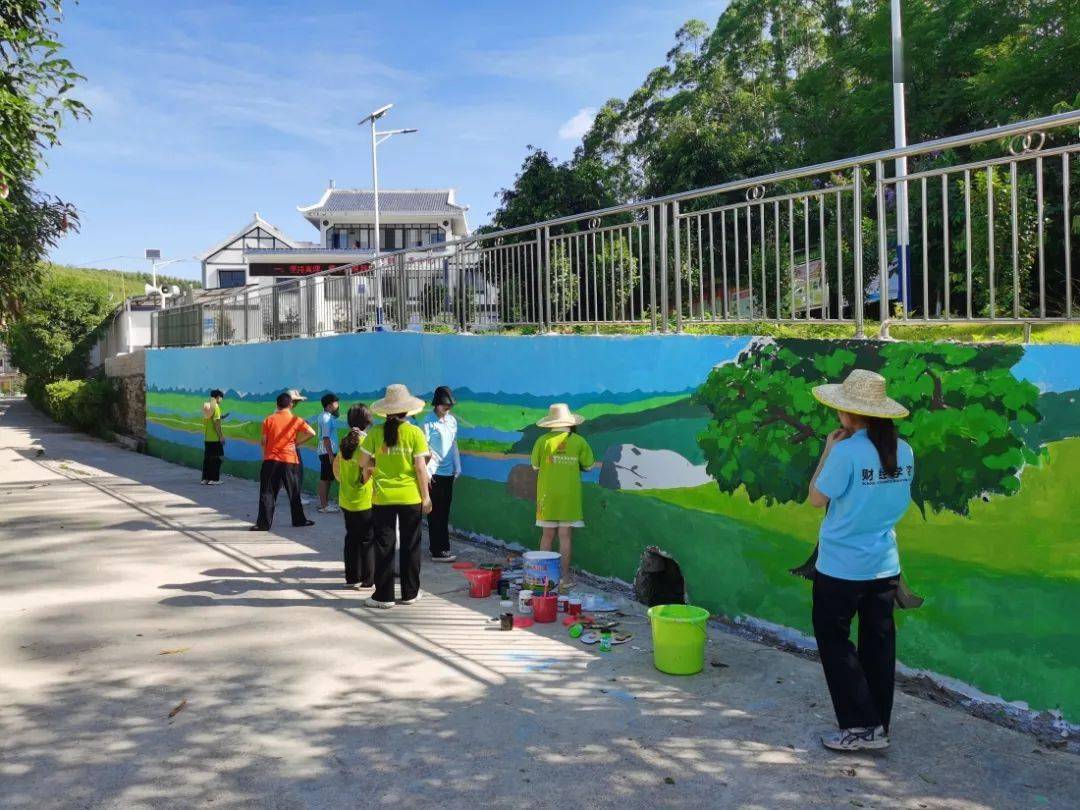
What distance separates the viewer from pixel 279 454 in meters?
10.3

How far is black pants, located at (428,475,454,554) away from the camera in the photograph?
8781 mm

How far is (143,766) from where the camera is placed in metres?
4.17

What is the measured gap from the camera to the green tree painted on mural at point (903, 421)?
470cm

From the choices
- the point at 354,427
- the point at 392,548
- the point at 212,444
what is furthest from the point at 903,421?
the point at 212,444

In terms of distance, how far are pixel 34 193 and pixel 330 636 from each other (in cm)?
1048

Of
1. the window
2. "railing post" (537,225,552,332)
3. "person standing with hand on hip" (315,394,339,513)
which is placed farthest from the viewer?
the window

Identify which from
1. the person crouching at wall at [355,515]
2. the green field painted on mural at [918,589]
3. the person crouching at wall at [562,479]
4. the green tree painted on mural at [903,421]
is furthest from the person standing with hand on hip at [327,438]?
the green tree painted on mural at [903,421]

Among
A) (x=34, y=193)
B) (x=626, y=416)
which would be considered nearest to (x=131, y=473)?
(x=34, y=193)

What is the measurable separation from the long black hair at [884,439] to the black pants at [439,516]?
5.29 metres

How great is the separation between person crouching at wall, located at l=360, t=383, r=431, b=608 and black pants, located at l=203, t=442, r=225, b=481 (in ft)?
31.4

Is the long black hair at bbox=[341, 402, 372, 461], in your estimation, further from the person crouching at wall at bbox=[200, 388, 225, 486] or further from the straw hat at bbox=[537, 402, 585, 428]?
the person crouching at wall at bbox=[200, 388, 225, 486]

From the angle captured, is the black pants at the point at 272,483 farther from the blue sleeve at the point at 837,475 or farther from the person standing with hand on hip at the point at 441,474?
the blue sleeve at the point at 837,475

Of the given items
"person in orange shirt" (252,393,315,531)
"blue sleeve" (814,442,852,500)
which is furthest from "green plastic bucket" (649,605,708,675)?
"person in orange shirt" (252,393,315,531)

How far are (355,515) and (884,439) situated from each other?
15.5ft
